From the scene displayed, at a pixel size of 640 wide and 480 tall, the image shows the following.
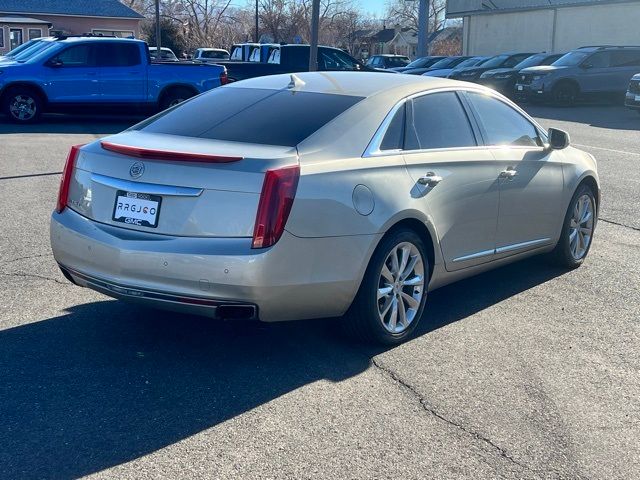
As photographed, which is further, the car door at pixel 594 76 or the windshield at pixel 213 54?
the windshield at pixel 213 54

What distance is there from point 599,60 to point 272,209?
26356 millimetres

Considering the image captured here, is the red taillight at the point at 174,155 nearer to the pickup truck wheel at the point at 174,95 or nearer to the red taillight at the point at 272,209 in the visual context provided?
the red taillight at the point at 272,209

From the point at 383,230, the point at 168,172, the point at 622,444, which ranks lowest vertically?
the point at 622,444

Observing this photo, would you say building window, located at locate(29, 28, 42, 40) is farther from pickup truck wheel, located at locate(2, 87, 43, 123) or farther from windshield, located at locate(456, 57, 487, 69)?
pickup truck wheel, located at locate(2, 87, 43, 123)

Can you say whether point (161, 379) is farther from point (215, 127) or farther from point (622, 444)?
point (622, 444)

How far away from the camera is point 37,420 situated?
13.9ft

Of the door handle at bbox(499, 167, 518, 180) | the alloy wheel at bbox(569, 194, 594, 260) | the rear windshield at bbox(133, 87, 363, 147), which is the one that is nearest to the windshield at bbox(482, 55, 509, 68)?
the alloy wheel at bbox(569, 194, 594, 260)

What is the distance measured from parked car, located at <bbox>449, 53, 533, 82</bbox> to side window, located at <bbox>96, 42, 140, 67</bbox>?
47.8 feet

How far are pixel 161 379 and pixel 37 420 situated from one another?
0.74 metres

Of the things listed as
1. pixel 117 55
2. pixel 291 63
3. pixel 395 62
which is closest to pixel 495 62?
pixel 395 62

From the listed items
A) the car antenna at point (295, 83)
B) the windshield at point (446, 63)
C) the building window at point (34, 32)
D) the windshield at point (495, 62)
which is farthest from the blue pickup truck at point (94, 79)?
the building window at point (34, 32)

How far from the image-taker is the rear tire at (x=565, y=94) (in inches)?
1109

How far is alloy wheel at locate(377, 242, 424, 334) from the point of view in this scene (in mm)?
5352

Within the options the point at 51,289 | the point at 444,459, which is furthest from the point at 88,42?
the point at 444,459
